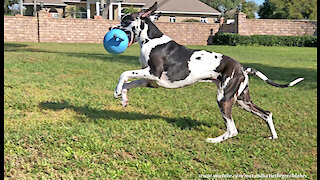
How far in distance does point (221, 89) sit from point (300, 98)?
15.7ft

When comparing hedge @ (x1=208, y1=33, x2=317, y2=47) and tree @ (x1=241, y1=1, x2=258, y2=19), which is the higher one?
tree @ (x1=241, y1=1, x2=258, y2=19)

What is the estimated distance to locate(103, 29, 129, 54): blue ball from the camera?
475 cm

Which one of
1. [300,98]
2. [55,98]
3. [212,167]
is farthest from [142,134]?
[300,98]

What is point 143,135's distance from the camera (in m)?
5.41

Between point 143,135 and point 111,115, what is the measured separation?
1305 mm

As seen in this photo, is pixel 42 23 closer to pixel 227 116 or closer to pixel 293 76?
Answer: pixel 293 76

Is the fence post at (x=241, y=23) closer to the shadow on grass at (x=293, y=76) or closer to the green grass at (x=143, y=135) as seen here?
the shadow on grass at (x=293, y=76)

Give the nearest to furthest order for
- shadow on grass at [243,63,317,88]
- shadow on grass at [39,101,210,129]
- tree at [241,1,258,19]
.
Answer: shadow on grass at [39,101,210,129]
shadow on grass at [243,63,317,88]
tree at [241,1,258,19]

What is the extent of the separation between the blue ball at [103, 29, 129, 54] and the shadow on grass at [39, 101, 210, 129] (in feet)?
5.76

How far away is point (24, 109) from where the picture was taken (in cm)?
682

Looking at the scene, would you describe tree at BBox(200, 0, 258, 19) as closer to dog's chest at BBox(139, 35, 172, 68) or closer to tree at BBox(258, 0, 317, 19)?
tree at BBox(258, 0, 317, 19)

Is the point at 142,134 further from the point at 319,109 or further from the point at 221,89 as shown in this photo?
the point at 319,109

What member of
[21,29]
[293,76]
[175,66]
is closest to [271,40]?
[21,29]

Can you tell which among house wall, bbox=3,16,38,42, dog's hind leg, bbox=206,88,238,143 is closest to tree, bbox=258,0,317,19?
house wall, bbox=3,16,38,42
